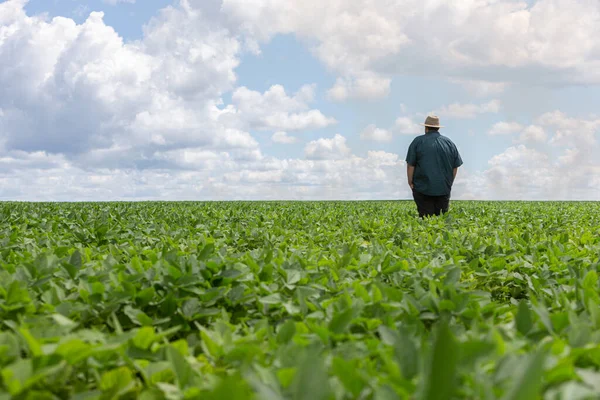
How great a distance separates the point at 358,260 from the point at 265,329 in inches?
83.8

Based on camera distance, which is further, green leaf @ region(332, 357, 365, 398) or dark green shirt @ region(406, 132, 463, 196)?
dark green shirt @ region(406, 132, 463, 196)

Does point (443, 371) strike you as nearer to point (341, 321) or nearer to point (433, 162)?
→ point (341, 321)

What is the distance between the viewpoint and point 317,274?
11.9 feet

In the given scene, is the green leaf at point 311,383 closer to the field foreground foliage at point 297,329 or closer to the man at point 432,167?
the field foreground foliage at point 297,329

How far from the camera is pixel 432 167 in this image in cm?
1103

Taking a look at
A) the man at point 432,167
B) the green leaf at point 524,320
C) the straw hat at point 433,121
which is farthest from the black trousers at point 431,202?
the green leaf at point 524,320

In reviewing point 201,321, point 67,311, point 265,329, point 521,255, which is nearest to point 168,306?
point 201,321

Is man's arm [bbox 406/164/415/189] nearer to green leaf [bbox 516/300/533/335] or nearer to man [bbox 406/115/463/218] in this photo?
man [bbox 406/115/463/218]

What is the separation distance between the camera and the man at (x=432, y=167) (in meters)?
11.1

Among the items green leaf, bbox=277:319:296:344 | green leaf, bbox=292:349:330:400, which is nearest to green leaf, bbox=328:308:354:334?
green leaf, bbox=277:319:296:344

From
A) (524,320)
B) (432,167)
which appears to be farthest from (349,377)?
(432,167)

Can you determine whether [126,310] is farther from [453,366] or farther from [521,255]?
[521,255]

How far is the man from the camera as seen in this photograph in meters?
11.1

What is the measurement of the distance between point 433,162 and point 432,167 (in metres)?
0.11
